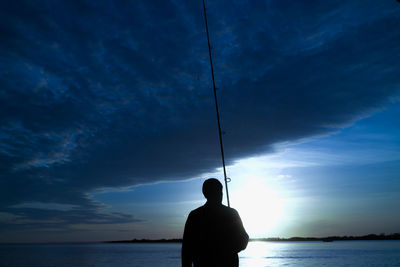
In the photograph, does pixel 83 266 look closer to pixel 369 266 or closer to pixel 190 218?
pixel 369 266

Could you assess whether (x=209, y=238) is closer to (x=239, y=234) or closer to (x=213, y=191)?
(x=239, y=234)

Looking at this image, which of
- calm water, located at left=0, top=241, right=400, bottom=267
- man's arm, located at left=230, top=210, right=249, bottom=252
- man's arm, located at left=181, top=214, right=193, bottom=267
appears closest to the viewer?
man's arm, located at left=181, top=214, right=193, bottom=267

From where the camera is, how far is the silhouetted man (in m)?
2.84

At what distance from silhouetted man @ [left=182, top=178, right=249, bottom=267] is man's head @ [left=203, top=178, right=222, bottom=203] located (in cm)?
3

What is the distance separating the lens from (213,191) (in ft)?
9.69

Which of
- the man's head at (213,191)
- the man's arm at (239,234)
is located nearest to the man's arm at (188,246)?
the man's head at (213,191)

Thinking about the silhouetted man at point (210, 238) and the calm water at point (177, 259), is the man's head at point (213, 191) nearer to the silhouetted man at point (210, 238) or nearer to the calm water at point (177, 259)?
the silhouetted man at point (210, 238)

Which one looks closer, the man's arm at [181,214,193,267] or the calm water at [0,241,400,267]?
the man's arm at [181,214,193,267]

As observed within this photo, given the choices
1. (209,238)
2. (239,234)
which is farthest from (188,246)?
(239,234)

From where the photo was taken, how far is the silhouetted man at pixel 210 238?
2842 mm

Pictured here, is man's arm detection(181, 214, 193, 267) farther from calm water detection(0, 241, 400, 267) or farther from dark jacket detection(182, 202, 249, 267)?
calm water detection(0, 241, 400, 267)

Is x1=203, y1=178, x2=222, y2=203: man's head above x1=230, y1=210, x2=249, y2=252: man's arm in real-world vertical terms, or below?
above

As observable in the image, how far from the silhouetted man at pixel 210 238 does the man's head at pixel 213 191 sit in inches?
1.1

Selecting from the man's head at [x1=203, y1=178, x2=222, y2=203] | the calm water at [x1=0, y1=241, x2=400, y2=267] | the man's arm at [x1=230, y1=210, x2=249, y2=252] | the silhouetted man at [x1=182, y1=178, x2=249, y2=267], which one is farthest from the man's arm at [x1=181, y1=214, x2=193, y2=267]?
the calm water at [x1=0, y1=241, x2=400, y2=267]
